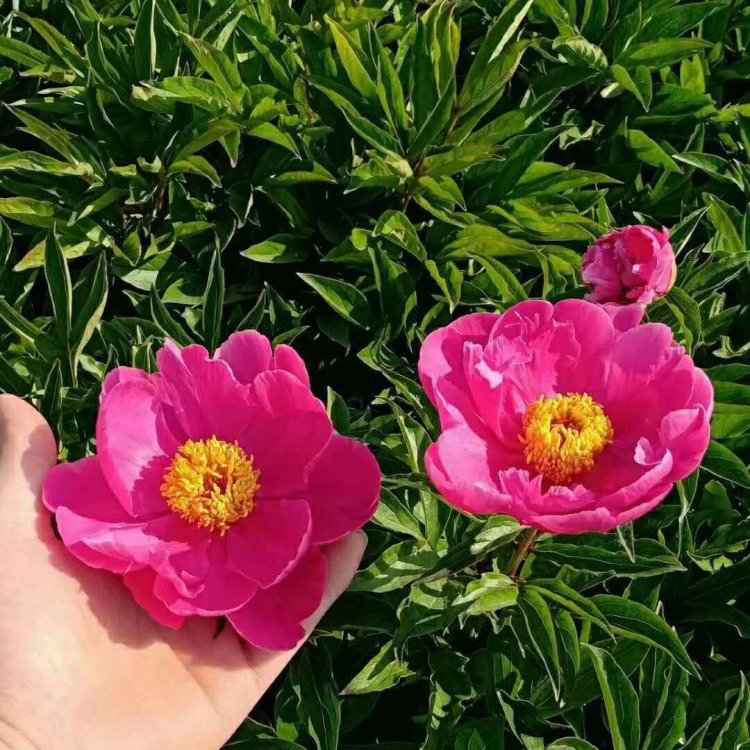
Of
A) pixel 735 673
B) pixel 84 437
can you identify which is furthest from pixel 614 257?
pixel 84 437

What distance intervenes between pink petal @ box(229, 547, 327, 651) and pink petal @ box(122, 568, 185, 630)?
0.27 feet

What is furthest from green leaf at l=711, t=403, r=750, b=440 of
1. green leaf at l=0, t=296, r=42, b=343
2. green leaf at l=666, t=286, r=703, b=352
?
green leaf at l=0, t=296, r=42, b=343

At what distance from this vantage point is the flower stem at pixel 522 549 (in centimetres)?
129

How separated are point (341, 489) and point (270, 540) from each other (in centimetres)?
13

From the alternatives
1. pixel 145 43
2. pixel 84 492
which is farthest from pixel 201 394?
pixel 145 43

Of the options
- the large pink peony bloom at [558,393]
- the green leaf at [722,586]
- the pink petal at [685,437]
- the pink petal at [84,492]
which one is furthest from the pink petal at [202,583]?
the green leaf at [722,586]

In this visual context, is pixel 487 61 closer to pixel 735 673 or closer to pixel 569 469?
pixel 569 469

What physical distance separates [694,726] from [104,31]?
1.68 meters

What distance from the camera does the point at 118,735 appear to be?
1.35 metres

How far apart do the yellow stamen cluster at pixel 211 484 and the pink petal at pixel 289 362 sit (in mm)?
152

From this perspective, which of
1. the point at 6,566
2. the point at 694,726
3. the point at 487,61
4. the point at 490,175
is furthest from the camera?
the point at 490,175

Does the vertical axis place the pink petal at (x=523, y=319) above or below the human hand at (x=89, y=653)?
above

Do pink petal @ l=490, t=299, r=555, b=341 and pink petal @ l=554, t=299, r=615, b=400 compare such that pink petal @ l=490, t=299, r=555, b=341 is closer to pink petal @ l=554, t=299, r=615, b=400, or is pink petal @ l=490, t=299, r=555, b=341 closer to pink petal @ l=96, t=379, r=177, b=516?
pink petal @ l=554, t=299, r=615, b=400

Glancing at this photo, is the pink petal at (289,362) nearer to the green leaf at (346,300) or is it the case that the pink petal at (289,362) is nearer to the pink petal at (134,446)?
the pink petal at (134,446)
